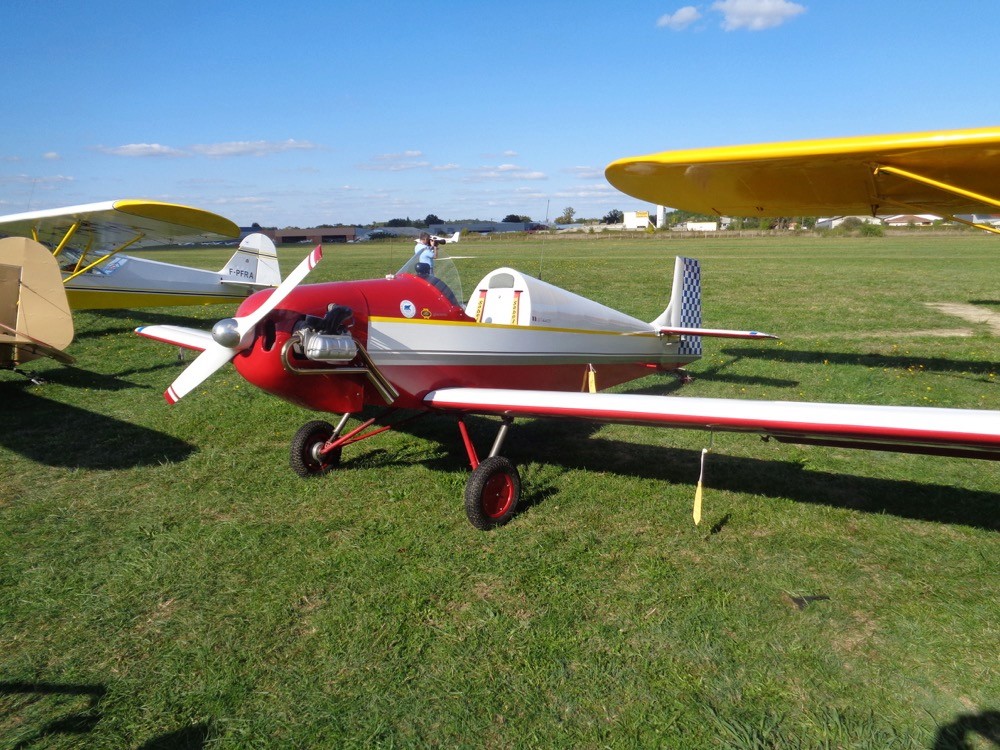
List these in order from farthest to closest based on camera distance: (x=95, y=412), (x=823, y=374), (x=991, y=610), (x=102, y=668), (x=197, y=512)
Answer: (x=823, y=374) → (x=95, y=412) → (x=197, y=512) → (x=991, y=610) → (x=102, y=668)

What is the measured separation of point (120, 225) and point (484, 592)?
9.35m

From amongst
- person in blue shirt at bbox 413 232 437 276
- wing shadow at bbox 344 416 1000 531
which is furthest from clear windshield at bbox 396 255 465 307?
wing shadow at bbox 344 416 1000 531

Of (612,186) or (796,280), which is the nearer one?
(612,186)

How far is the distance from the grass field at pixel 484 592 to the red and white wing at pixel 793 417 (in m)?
0.73

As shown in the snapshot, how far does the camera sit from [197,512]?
179 inches

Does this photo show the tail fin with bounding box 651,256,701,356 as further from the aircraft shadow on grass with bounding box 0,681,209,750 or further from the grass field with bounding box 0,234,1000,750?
the aircraft shadow on grass with bounding box 0,681,209,750

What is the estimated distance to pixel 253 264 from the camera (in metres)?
14.0

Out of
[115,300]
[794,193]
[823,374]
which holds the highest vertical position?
[794,193]

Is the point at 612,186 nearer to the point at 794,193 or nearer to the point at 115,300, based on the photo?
the point at 794,193

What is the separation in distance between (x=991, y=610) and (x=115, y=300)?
44.6 feet

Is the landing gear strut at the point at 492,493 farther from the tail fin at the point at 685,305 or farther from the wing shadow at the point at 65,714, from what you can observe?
the tail fin at the point at 685,305

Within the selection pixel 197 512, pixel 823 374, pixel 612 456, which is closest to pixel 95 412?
pixel 197 512

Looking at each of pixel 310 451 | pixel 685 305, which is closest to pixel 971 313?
pixel 685 305

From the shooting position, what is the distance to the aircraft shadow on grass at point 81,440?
5.61 m
